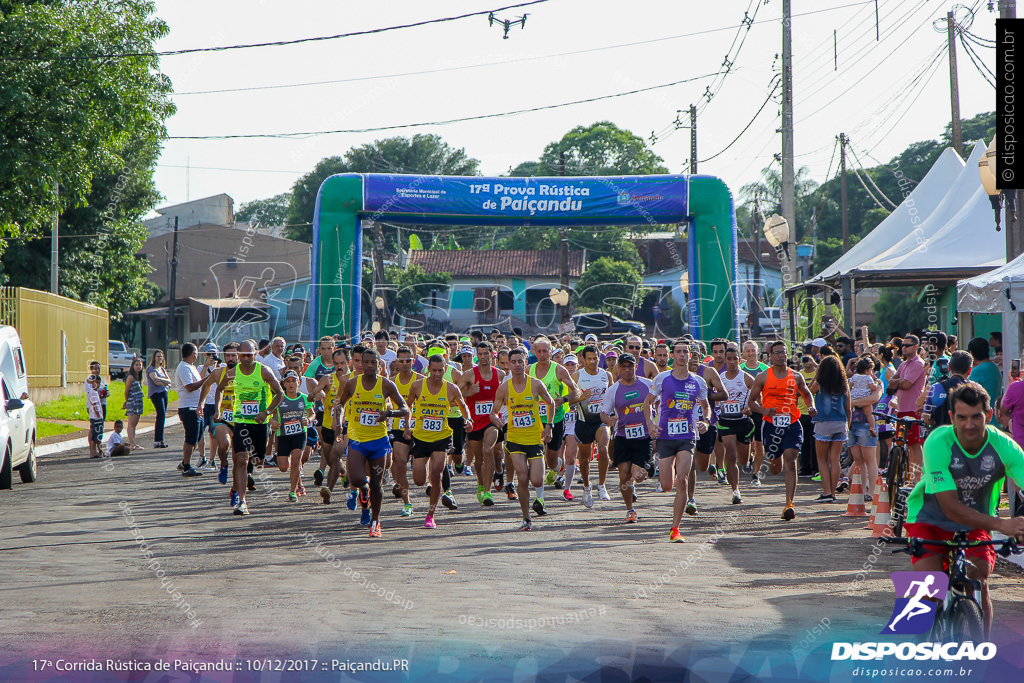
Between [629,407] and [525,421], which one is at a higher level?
[629,407]

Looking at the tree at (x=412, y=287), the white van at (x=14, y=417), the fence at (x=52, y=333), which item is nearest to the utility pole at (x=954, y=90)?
the white van at (x=14, y=417)

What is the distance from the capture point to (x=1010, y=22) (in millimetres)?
10688

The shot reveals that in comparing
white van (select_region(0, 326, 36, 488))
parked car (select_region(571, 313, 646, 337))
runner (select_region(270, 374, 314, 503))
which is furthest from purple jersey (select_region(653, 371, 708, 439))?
parked car (select_region(571, 313, 646, 337))

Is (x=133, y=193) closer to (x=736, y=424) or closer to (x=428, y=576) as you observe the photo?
(x=736, y=424)

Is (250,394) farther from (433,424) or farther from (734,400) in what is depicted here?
(734,400)

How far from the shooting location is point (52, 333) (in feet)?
96.5

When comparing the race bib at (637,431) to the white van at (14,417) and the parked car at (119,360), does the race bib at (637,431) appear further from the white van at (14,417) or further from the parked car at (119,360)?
the parked car at (119,360)

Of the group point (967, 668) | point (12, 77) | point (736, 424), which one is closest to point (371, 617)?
point (967, 668)

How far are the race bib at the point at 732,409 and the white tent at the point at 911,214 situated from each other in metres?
8.91

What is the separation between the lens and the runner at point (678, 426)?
33.5 ft

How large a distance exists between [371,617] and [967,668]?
350cm

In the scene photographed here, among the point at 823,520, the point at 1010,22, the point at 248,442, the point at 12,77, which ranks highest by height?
the point at 12,77

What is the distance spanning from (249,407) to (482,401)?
2843mm

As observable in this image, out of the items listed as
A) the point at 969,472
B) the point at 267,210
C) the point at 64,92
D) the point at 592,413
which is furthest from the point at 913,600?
the point at 267,210
